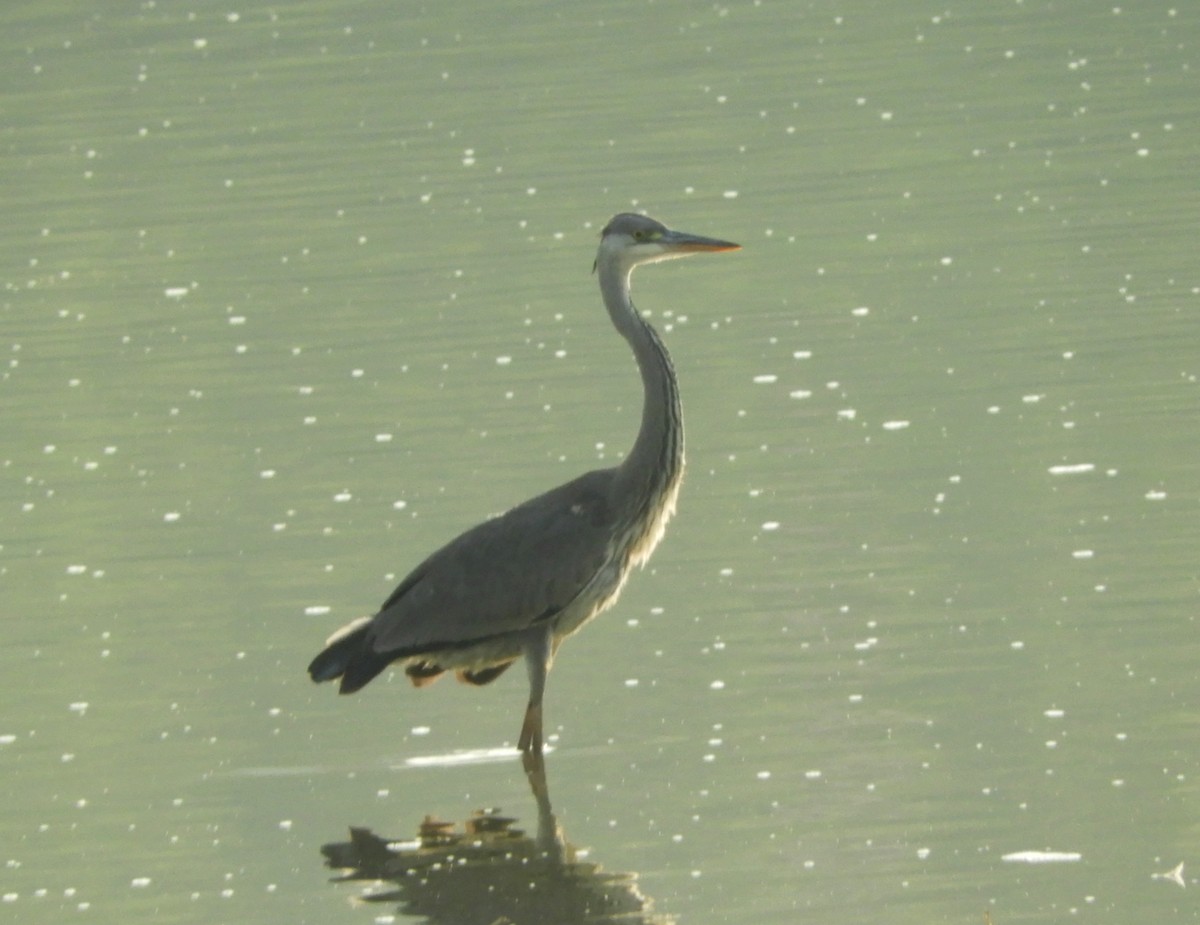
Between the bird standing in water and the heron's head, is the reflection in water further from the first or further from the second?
the heron's head

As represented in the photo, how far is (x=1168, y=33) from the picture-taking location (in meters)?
28.4

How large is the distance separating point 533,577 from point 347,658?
2.44ft

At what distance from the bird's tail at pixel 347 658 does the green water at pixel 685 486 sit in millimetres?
346

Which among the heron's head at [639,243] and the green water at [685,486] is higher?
the heron's head at [639,243]

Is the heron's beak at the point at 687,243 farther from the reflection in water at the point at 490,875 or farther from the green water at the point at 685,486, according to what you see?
the reflection in water at the point at 490,875

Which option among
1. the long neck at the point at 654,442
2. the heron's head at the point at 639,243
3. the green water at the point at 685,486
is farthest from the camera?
the heron's head at the point at 639,243

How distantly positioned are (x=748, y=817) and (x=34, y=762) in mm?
2968

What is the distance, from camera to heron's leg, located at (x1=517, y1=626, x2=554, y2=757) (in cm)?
1004

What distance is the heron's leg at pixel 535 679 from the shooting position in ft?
32.9

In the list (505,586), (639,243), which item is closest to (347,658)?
(505,586)

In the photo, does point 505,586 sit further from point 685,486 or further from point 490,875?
point 685,486

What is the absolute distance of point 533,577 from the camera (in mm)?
10148

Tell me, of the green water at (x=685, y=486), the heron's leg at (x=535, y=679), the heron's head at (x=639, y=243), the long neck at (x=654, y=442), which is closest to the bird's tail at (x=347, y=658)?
the green water at (x=685, y=486)

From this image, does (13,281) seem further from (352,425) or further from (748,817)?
(748,817)
